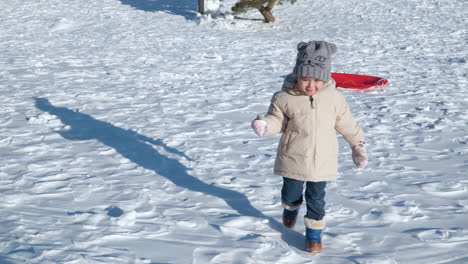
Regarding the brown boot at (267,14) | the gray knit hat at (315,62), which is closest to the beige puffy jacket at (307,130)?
the gray knit hat at (315,62)

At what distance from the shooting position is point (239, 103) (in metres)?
7.05

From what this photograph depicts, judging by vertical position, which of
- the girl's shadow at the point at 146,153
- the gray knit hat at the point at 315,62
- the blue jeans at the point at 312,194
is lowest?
the girl's shadow at the point at 146,153

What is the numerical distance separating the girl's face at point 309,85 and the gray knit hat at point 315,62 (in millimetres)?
54

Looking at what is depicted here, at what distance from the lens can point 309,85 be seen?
303 centimetres

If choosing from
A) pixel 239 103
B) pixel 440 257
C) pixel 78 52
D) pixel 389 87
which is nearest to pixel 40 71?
pixel 78 52

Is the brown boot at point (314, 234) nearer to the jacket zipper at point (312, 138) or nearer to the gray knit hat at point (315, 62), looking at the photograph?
the jacket zipper at point (312, 138)

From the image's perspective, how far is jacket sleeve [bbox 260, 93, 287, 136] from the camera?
10.2 ft

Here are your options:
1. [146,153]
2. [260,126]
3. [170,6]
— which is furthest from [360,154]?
[170,6]

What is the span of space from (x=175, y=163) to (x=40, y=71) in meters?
5.24

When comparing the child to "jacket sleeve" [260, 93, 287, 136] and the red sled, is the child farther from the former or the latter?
the red sled

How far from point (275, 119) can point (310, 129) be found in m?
0.23

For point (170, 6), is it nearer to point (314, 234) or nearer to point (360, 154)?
point (360, 154)

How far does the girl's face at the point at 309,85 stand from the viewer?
3023 mm

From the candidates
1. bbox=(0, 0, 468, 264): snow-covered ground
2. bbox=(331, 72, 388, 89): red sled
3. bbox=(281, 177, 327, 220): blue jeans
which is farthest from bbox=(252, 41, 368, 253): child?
bbox=(331, 72, 388, 89): red sled
